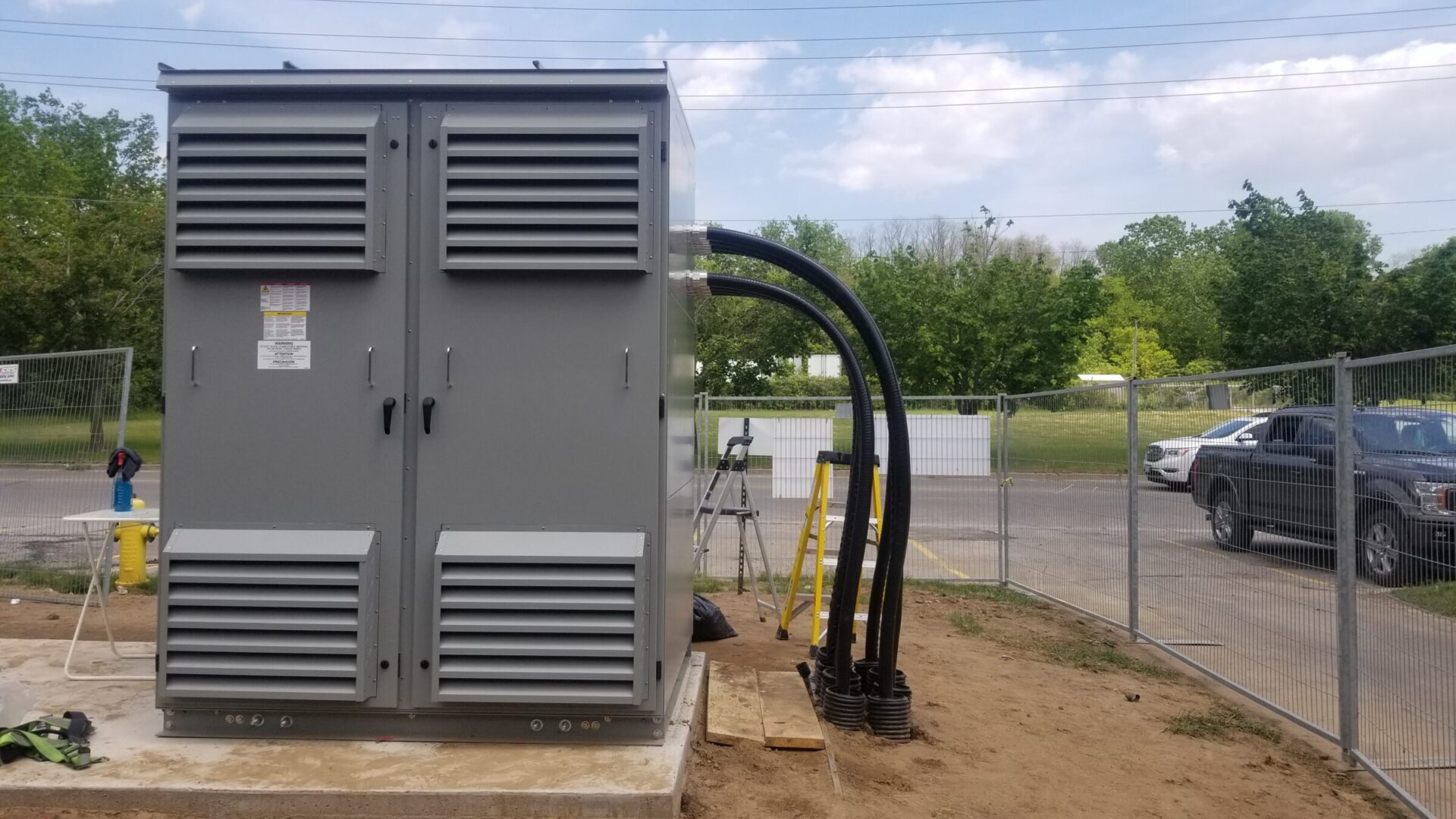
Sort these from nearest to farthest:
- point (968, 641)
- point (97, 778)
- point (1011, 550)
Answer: point (97, 778), point (968, 641), point (1011, 550)

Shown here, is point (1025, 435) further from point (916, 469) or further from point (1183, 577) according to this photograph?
point (1183, 577)

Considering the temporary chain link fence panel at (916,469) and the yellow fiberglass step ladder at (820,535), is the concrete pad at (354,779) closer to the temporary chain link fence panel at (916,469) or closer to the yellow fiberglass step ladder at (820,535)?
the yellow fiberglass step ladder at (820,535)

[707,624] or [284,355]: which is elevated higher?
[284,355]

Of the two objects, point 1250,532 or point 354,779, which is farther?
point 1250,532

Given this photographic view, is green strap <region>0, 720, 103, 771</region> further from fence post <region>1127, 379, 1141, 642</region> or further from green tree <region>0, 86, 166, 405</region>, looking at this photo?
green tree <region>0, 86, 166, 405</region>

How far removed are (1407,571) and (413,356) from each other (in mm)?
4486

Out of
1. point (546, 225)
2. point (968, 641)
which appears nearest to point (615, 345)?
point (546, 225)

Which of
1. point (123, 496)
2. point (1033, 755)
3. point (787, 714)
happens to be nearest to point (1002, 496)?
point (1033, 755)

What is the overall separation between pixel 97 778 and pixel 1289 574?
19.2ft

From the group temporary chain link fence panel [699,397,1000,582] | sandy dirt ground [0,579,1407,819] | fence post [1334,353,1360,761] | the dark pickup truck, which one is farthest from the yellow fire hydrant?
fence post [1334,353,1360,761]

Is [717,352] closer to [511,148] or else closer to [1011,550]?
[1011,550]

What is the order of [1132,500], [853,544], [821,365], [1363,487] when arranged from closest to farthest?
[1363,487] → [853,544] → [1132,500] → [821,365]

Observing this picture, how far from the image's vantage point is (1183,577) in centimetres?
724

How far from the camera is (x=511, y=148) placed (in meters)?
Result: 4.14
